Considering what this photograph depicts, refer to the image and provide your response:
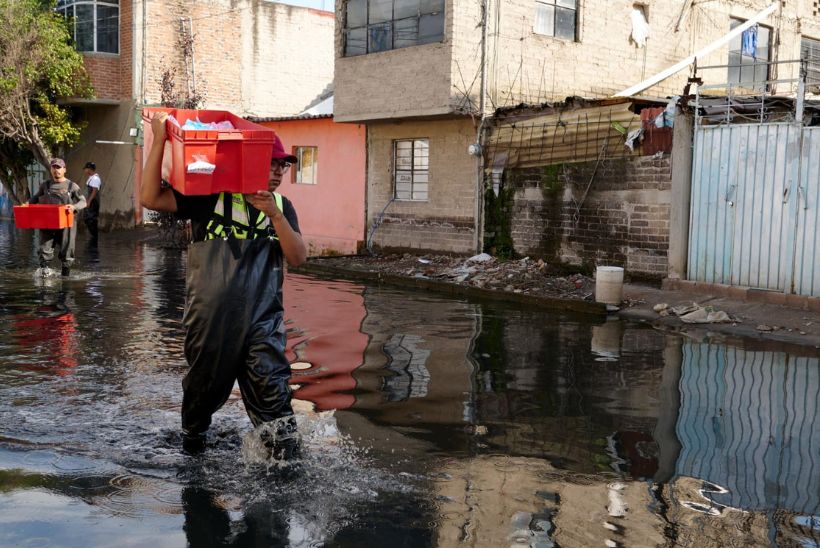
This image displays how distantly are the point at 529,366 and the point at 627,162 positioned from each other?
23.6 feet

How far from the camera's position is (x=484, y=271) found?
1591 cm

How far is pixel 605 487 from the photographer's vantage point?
4828 millimetres

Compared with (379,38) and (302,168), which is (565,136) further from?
(302,168)

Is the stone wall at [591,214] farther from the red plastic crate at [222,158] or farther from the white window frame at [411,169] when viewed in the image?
the red plastic crate at [222,158]

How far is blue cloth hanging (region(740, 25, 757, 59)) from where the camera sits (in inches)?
831

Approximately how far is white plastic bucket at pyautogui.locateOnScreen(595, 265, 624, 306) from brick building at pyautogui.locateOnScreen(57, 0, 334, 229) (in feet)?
51.7

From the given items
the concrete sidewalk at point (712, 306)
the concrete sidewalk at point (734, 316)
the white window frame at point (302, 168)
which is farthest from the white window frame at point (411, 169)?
the concrete sidewalk at point (734, 316)

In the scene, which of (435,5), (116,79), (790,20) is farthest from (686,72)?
(116,79)

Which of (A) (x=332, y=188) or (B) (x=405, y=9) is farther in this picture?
(A) (x=332, y=188)

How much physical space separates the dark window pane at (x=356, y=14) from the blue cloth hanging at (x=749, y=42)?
28.5 feet

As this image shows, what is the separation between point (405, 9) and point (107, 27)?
37.5 ft

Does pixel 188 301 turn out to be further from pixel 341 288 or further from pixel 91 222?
pixel 91 222

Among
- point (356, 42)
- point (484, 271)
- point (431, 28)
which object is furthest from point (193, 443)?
point (356, 42)

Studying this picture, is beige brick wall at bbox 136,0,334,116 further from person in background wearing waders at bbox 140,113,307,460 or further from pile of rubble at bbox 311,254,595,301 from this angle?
person in background wearing waders at bbox 140,113,307,460
